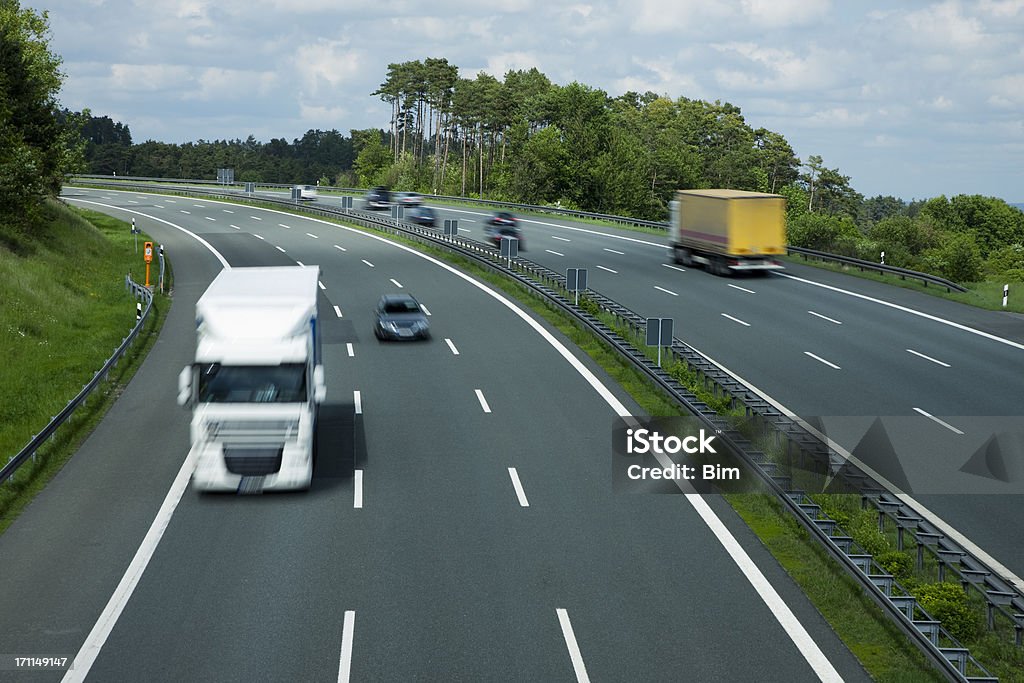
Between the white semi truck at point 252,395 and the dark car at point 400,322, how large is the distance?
14647 mm

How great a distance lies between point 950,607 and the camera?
45.8 ft

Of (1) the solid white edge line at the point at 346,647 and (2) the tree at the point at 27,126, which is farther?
(2) the tree at the point at 27,126

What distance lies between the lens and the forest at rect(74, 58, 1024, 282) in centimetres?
11762

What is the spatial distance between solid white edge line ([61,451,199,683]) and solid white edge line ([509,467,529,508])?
6361 mm

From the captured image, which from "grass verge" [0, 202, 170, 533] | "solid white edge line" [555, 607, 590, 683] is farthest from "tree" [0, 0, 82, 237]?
"solid white edge line" [555, 607, 590, 683]

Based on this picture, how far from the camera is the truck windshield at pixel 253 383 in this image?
18844mm

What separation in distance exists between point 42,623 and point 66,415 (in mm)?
10328

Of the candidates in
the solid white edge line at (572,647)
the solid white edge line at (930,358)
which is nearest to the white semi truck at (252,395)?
the solid white edge line at (572,647)

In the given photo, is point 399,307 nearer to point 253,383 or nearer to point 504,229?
point 253,383

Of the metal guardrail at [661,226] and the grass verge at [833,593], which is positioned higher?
the metal guardrail at [661,226]

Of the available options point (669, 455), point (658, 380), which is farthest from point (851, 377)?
point (669, 455)

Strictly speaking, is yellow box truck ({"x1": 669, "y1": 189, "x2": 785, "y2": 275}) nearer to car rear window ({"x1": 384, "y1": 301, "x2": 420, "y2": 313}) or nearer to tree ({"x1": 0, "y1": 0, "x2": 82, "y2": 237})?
car rear window ({"x1": 384, "y1": 301, "x2": 420, "y2": 313})

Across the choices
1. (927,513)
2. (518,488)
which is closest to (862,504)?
(927,513)

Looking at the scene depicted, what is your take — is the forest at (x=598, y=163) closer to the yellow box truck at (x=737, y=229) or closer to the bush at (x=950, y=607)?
the yellow box truck at (x=737, y=229)
